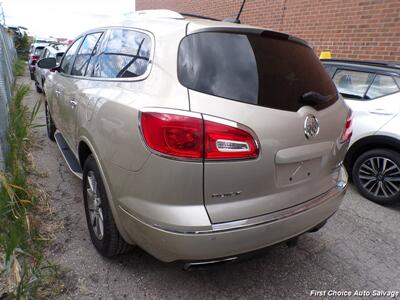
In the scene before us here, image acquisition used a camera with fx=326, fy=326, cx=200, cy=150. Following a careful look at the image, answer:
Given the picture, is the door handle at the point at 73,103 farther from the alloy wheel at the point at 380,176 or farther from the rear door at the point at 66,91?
the alloy wheel at the point at 380,176

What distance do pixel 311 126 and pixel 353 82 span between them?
9.14 feet

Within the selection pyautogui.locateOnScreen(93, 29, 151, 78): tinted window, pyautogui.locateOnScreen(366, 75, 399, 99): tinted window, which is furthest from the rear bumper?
pyautogui.locateOnScreen(366, 75, 399, 99): tinted window

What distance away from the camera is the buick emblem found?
1971mm

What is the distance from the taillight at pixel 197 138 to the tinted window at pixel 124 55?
52 centimetres

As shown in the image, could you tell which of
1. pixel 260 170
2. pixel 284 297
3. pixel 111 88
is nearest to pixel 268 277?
pixel 284 297

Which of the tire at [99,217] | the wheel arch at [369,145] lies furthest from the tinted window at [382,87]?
the tire at [99,217]

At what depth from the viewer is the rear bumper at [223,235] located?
5.70 ft

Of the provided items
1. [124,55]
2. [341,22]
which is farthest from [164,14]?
[341,22]

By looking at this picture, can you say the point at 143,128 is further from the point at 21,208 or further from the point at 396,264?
the point at 396,264

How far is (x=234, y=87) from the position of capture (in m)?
1.83

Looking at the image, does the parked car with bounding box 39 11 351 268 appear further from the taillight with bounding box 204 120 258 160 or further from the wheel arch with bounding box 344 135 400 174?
the wheel arch with bounding box 344 135 400 174

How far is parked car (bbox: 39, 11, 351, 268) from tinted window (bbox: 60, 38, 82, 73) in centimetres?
155

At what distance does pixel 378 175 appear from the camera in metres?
3.84

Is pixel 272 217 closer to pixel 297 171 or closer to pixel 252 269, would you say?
pixel 297 171
